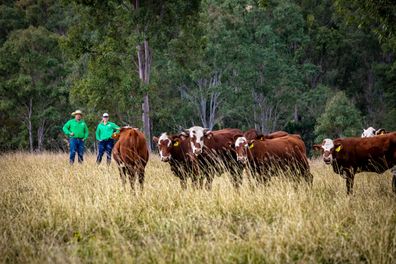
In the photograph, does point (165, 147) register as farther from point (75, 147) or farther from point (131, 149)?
point (75, 147)

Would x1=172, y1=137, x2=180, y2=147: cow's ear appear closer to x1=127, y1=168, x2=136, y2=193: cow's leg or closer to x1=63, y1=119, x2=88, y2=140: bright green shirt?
x1=127, y1=168, x2=136, y2=193: cow's leg

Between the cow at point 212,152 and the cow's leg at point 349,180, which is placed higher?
the cow at point 212,152

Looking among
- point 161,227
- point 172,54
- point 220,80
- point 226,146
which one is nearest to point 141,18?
point 172,54

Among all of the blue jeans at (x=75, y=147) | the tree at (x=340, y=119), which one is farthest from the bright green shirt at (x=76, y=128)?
the tree at (x=340, y=119)

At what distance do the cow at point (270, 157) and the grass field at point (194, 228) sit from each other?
1468 millimetres

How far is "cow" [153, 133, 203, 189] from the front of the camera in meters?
10.9

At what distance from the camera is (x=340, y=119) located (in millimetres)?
33500

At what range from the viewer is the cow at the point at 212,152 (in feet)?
36.0

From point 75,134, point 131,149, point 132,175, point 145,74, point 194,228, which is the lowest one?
point 132,175

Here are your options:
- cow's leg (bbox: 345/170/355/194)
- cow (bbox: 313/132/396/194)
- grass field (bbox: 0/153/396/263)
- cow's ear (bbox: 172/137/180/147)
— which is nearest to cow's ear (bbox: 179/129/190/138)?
cow's ear (bbox: 172/137/180/147)

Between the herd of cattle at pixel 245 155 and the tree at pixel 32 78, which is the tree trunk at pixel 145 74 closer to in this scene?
the herd of cattle at pixel 245 155

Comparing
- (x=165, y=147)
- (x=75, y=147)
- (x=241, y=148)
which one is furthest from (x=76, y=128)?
(x=241, y=148)

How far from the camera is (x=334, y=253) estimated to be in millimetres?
5844

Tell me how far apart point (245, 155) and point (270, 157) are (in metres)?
0.63
